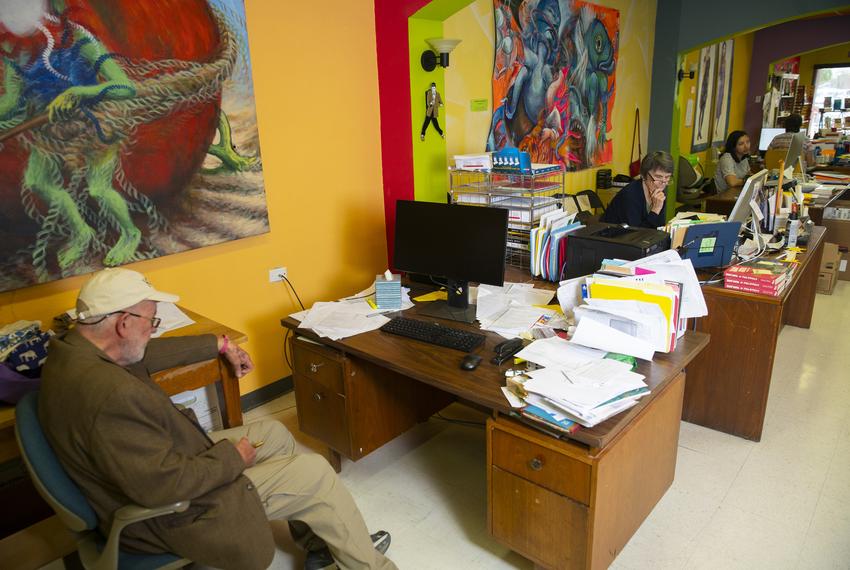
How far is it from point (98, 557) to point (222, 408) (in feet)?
2.79

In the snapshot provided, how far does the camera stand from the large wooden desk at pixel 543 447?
5.57 ft

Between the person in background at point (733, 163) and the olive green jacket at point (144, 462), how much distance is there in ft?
18.9

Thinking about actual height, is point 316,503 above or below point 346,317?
below

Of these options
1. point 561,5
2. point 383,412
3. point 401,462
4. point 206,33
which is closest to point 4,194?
point 206,33

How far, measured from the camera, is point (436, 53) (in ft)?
11.8

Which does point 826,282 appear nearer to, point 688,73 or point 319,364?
point 688,73

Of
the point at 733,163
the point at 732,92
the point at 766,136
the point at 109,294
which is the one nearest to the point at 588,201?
the point at 733,163

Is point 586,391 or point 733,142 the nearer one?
point 586,391

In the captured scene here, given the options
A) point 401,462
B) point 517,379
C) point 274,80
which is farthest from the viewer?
point 274,80

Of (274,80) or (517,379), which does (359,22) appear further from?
(517,379)

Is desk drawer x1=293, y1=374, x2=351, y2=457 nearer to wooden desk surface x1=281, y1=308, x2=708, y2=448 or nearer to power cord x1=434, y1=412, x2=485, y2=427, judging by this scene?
wooden desk surface x1=281, y1=308, x2=708, y2=448

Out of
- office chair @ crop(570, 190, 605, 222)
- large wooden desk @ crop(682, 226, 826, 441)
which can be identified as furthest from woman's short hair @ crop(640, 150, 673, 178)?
office chair @ crop(570, 190, 605, 222)

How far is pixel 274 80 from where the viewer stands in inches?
117

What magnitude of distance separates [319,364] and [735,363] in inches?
78.5
